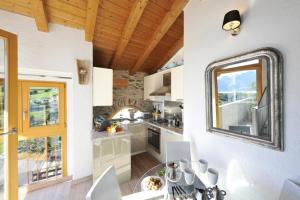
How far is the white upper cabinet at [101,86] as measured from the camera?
2.70 m

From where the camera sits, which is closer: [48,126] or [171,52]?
[48,126]

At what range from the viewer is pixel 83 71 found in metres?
2.42

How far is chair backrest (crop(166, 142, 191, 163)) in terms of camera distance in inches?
69.0

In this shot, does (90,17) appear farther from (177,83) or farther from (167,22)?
(177,83)

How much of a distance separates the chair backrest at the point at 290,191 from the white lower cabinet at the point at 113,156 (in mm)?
2007

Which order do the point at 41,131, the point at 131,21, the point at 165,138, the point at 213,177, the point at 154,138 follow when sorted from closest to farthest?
the point at 213,177
the point at 131,21
the point at 41,131
the point at 165,138
the point at 154,138

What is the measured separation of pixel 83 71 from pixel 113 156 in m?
1.59

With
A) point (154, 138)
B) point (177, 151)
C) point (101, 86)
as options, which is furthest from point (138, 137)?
point (177, 151)

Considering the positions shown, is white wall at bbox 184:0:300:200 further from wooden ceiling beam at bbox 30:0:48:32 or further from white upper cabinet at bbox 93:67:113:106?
wooden ceiling beam at bbox 30:0:48:32

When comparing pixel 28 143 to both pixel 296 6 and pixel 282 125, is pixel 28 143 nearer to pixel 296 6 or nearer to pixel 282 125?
pixel 282 125

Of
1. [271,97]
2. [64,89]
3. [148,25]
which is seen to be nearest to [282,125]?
[271,97]

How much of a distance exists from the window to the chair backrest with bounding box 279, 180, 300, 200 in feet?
9.89

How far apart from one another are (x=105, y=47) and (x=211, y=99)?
8.05 ft

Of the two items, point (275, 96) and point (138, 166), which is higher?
point (275, 96)
